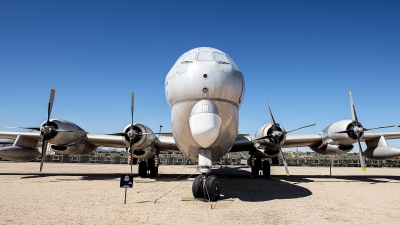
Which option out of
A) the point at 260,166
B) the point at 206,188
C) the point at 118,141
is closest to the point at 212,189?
the point at 206,188

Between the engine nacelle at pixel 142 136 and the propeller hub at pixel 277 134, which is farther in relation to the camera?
the engine nacelle at pixel 142 136

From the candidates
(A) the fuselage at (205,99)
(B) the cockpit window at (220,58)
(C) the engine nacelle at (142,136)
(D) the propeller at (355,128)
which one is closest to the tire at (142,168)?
(C) the engine nacelle at (142,136)

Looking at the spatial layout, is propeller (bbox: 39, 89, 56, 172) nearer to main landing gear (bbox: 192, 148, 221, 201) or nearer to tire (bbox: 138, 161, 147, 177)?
tire (bbox: 138, 161, 147, 177)

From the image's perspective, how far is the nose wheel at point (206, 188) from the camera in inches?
318

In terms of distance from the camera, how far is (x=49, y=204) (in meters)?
7.76

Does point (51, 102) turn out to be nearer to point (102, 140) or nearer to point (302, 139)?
point (102, 140)

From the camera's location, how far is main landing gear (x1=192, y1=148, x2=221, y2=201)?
8.10m

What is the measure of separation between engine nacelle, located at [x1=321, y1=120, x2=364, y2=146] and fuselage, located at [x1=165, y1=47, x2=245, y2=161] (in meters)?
9.24

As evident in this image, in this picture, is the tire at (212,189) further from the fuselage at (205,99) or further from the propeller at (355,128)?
the propeller at (355,128)

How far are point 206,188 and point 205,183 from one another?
19 centimetres

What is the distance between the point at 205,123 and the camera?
24.9 feet

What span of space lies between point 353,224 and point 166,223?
4.44 metres

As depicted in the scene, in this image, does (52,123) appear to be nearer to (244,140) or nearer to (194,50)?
(194,50)

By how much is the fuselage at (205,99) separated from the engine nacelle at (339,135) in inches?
364
